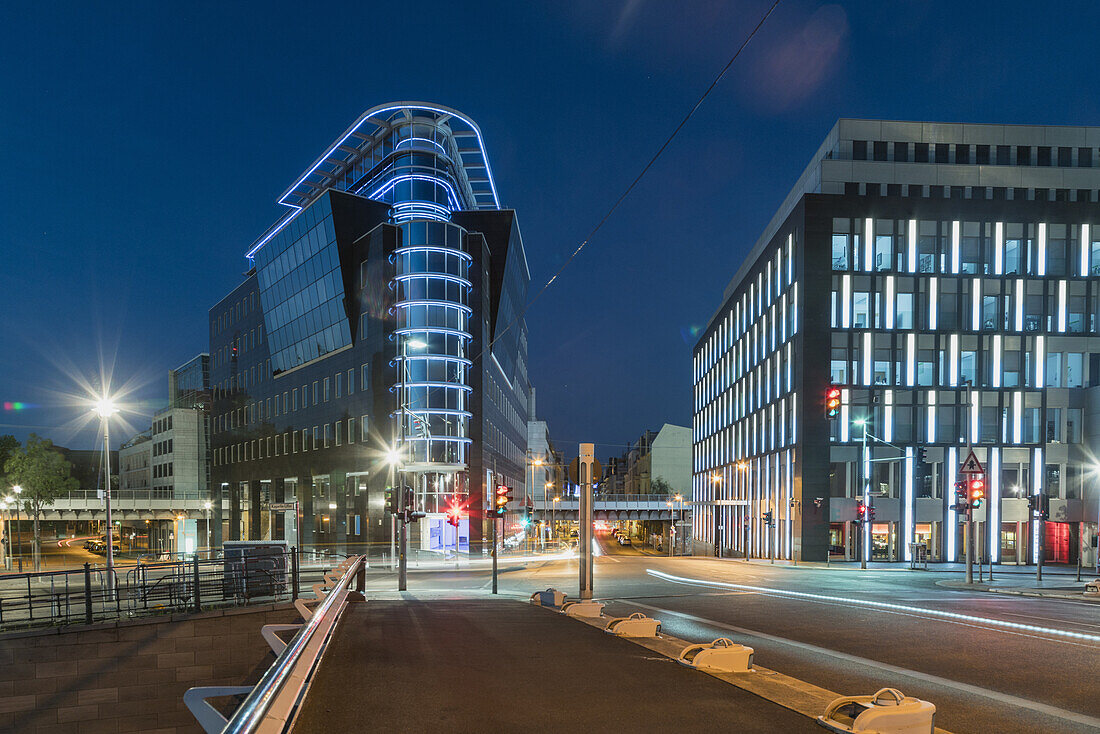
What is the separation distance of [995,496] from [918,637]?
44.3 meters

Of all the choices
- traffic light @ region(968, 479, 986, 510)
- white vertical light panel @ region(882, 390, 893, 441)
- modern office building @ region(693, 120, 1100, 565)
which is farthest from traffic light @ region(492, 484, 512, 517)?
white vertical light panel @ region(882, 390, 893, 441)

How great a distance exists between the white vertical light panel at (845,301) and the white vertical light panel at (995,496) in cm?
1283

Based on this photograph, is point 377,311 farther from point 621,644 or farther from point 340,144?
point 621,644

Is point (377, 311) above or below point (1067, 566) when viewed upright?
above

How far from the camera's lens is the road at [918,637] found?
870 centimetres

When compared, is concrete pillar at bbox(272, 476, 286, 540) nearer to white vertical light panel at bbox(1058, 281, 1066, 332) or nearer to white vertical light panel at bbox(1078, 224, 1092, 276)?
white vertical light panel at bbox(1058, 281, 1066, 332)

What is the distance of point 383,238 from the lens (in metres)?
55.6

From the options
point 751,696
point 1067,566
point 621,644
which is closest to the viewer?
point 751,696

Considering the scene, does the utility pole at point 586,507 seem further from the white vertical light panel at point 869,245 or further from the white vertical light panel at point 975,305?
the white vertical light panel at point 975,305

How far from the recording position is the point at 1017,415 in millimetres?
52406

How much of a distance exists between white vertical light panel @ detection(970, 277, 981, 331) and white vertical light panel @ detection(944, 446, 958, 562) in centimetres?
894

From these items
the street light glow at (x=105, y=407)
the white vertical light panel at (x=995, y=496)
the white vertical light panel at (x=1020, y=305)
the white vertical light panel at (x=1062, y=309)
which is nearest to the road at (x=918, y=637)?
the street light glow at (x=105, y=407)

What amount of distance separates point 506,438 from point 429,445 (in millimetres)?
23787

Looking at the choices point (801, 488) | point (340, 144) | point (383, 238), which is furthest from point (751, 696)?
point (340, 144)
